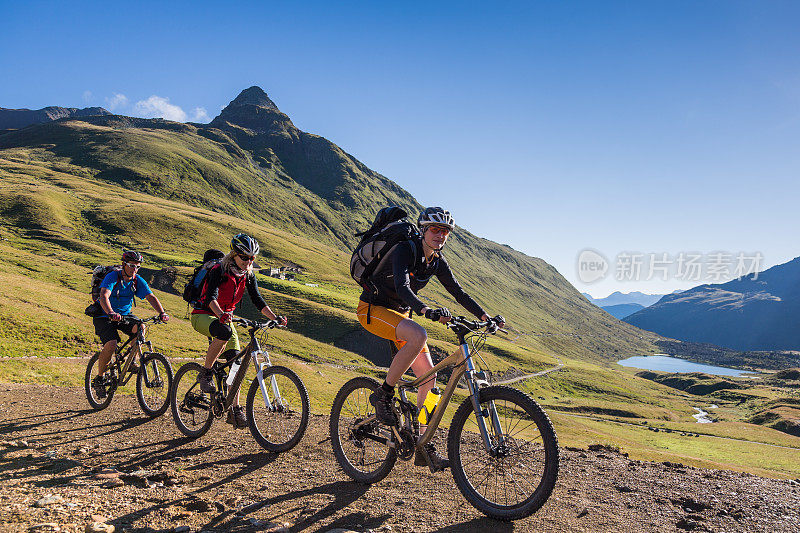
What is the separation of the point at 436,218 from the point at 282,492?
15.9ft

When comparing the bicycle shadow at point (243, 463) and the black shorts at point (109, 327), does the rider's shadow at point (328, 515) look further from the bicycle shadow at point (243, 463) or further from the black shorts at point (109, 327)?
the black shorts at point (109, 327)

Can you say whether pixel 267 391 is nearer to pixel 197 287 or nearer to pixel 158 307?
pixel 197 287

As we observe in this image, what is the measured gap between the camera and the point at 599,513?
632 cm

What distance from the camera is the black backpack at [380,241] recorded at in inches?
264

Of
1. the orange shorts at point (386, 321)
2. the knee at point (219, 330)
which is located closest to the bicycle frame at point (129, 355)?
the knee at point (219, 330)

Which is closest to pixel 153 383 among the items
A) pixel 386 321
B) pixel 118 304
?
pixel 118 304

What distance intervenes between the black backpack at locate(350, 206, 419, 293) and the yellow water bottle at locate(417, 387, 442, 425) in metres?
1.90

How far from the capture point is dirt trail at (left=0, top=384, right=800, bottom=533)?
5.48 metres

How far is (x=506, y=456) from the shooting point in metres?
5.57

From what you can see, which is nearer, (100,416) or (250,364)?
(250,364)

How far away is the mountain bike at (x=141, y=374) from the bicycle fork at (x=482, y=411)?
25.7 feet

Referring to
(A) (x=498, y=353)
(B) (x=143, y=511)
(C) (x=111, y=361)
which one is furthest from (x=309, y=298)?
(B) (x=143, y=511)

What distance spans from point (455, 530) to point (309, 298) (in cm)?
11432

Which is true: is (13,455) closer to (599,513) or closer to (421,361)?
(421,361)
